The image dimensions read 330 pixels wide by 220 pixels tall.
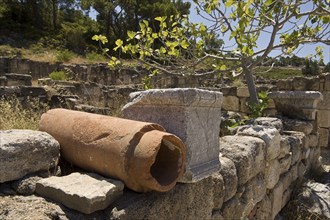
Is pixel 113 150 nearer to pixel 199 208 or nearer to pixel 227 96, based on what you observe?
pixel 199 208

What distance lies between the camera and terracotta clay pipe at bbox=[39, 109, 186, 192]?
1.71 m

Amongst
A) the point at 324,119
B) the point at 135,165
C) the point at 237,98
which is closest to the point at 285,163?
the point at 135,165

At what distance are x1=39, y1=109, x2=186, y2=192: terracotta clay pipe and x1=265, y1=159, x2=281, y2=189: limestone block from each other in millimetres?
1872

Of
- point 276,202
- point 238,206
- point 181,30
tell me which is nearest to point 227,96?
point 181,30

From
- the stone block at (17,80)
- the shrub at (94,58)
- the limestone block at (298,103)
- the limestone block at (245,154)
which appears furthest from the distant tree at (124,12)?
the limestone block at (245,154)

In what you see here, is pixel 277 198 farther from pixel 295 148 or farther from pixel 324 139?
pixel 324 139

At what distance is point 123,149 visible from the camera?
5.67 feet

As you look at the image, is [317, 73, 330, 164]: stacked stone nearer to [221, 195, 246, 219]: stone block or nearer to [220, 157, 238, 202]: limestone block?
[221, 195, 246, 219]: stone block

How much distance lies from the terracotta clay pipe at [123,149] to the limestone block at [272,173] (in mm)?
1872

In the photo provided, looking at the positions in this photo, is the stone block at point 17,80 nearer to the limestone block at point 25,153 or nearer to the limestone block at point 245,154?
the limestone block at point 245,154

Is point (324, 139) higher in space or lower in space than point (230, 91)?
lower

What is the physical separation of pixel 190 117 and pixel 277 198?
7.38 ft

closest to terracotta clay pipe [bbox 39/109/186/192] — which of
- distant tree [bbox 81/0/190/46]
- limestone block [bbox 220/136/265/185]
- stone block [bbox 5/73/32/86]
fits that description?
limestone block [bbox 220/136/265/185]

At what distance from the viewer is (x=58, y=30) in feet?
115
